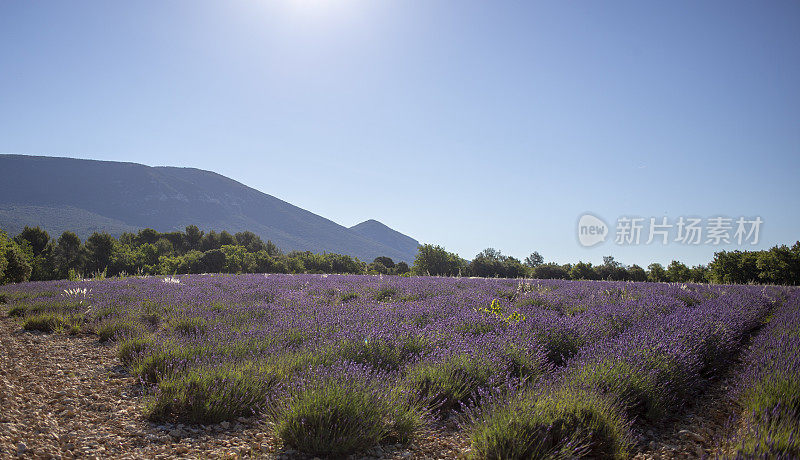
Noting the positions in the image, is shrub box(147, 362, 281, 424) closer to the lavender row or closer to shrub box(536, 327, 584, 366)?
shrub box(536, 327, 584, 366)

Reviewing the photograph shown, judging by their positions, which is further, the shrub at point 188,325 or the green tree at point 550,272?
the green tree at point 550,272

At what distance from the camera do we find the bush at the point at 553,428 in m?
2.11

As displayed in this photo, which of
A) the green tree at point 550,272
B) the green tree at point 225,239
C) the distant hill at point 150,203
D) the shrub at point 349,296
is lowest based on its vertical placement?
the shrub at point 349,296

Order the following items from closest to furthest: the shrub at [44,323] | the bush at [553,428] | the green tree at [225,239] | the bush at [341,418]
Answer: the bush at [553,428] < the bush at [341,418] < the shrub at [44,323] < the green tree at [225,239]

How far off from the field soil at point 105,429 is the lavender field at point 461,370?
0.12 metres

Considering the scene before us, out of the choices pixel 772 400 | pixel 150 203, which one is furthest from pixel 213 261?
pixel 150 203

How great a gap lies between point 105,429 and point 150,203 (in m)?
173

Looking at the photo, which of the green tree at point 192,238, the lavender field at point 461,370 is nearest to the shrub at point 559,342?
the lavender field at point 461,370

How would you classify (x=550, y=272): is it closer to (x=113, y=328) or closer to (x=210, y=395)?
(x=113, y=328)

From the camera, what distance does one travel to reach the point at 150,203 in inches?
5753

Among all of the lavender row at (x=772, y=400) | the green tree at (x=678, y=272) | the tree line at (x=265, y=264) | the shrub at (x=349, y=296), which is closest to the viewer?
the lavender row at (x=772, y=400)

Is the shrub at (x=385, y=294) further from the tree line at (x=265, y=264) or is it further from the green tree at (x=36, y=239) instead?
the green tree at (x=36, y=239)

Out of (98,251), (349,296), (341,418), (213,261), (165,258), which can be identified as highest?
(349,296)

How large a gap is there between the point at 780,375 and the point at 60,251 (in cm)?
6212
